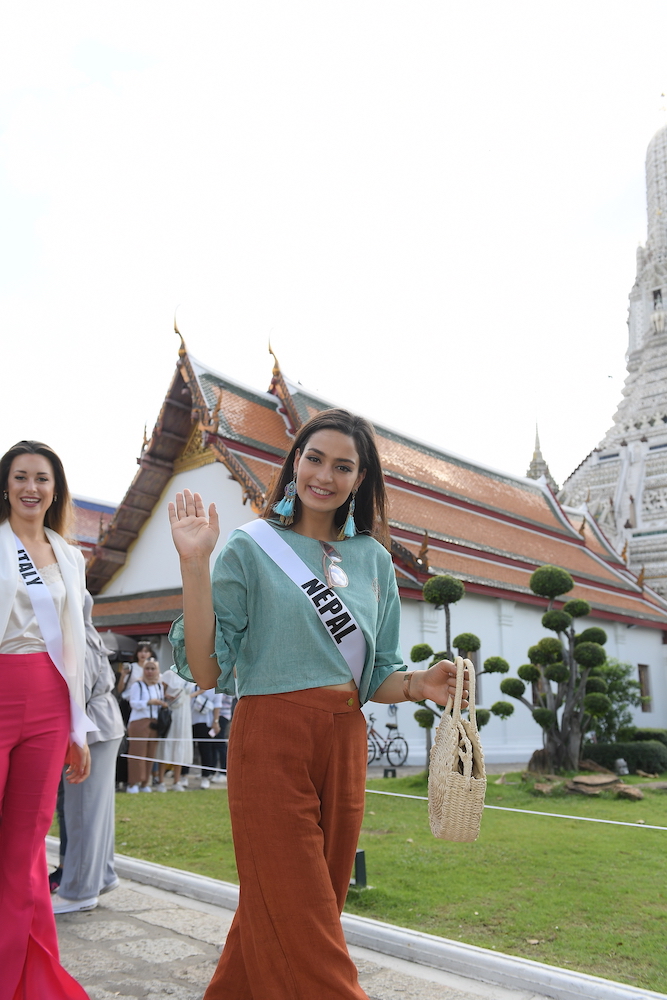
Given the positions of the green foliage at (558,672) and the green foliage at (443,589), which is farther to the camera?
the green foliage at (558,672)

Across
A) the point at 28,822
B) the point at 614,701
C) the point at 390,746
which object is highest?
the point at 614,701

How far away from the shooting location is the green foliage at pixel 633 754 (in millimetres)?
10789

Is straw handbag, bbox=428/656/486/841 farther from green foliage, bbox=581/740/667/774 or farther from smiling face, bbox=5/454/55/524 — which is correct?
green foliage, bbox=581/740/667/774

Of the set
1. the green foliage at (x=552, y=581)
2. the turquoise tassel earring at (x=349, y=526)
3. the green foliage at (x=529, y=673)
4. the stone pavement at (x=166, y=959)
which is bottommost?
the stone pavement at (x=166, y=959)

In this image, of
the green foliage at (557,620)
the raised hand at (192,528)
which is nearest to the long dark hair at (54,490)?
the raised hand at (192,528)

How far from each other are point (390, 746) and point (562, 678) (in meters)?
3.10

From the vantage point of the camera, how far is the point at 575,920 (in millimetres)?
3900

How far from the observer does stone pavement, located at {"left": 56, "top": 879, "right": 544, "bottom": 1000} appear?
9.32 ft

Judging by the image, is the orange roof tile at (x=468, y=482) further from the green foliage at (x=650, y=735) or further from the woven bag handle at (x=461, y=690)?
the woven bag handle at (x=461, y=690)

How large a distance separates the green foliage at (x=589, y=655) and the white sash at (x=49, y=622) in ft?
26.0

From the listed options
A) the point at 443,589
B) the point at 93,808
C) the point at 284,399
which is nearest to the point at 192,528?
the point at 93,808

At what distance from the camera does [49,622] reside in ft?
9.00

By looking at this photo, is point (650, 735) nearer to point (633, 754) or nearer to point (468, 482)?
point (633, 754)

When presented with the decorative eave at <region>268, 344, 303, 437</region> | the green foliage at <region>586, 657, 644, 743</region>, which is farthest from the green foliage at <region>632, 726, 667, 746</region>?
the decorative eave at <region>268, 344, 303, 437</region>
